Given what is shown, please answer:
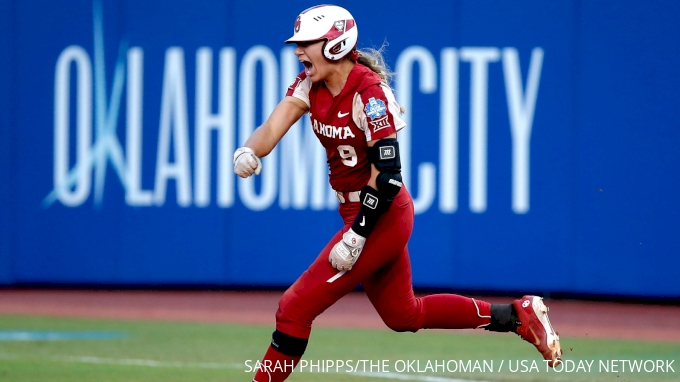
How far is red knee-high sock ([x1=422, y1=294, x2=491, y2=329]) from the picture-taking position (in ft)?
19.7

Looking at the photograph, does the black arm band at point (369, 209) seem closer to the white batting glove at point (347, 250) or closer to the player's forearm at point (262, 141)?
→ the white batting glove at point (347, 250)

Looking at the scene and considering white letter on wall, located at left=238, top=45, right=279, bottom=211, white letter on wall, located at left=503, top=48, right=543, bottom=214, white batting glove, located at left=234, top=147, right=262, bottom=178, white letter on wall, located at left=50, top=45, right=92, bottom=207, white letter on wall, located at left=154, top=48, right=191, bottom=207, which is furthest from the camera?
white letter on wall, located at left=50, top=45, right=92, bottom=207

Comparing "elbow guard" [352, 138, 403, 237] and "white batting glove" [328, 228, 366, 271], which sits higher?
"elbow guard" [352, 138, 403, 237]

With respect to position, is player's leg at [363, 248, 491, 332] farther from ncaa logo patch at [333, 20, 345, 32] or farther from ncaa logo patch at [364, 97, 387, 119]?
ncaa logo patch at [333, 20, 345, 32]

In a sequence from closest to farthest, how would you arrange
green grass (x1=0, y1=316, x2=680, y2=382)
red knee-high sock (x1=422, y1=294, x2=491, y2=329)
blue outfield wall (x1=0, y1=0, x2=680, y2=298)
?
red knee-high sock (x1=422, y1=294, x2=491, y2=329) → green grass (x1=0, y1=316, x2=680, y2=382) → blue outfield wall (x1=0, y1=0, x2=680, y2=298)

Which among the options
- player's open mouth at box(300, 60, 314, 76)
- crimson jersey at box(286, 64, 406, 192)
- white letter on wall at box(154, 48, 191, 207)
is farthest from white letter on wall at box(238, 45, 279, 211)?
player's open mouth at box(300, 60, 314, 76)

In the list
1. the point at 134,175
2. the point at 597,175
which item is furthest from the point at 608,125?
the point at 134,175

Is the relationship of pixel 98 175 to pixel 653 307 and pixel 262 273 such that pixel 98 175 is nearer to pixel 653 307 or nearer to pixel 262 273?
pixel 262 273

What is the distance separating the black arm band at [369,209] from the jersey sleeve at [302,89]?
705 millimetres

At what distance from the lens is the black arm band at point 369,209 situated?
5.40 m

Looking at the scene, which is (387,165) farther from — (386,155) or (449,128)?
(449,128)

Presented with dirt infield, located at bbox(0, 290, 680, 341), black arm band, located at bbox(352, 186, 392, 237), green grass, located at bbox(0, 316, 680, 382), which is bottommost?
dirt infield, located at bbox(0, 290, 680, 341)

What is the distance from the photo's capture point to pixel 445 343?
8789mm

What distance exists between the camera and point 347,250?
17.8ft
